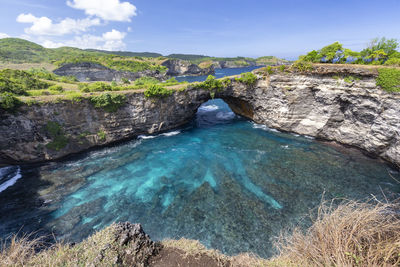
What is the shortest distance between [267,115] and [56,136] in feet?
111

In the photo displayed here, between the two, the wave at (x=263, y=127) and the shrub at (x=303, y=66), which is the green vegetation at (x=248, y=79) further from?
the wave at (x=263, y=127)

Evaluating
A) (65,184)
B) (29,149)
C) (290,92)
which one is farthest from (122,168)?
(290,92)

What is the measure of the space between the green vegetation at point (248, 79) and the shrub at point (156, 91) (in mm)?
13503

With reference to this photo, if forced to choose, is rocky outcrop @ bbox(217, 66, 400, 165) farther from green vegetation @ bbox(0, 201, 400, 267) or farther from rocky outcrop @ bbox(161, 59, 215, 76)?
rocky outcrop @ bbox(161, 59, 215, 76)

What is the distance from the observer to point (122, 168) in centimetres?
2088

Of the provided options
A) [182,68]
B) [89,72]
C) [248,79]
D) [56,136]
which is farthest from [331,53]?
[182,68]

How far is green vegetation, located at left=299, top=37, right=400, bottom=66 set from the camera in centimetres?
2206

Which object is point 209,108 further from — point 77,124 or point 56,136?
point 56,136

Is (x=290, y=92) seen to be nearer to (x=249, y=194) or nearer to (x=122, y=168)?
(x=249, y=194)

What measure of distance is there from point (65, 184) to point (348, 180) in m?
30.8

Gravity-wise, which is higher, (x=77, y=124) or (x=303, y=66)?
(x=303, y=66)

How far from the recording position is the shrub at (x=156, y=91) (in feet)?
87.0

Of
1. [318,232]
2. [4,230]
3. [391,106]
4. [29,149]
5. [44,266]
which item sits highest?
[391,106]

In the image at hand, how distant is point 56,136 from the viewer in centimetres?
2219
